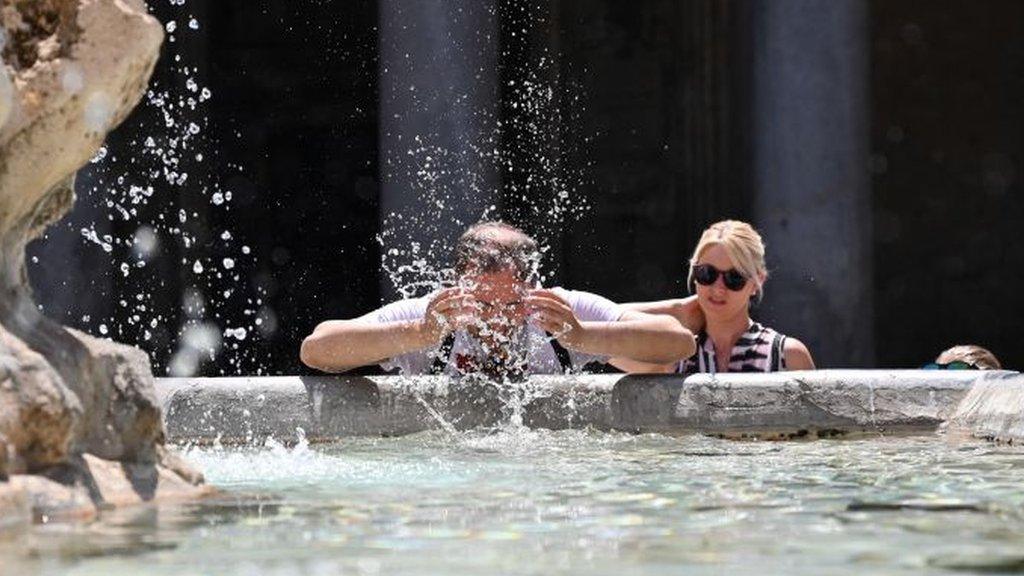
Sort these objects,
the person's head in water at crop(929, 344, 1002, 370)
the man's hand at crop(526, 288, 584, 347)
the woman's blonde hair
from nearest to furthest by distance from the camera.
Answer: the man's hand at crop(526, 288, 584, 347), the woman's blonde hair, the person's head in water at crop(929, 344, 1002, 370)

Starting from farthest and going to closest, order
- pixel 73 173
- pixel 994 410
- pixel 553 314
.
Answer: pixel 553 314 < pixel 994 410 < pixel 73 173

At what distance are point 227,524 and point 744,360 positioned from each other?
2.85 m

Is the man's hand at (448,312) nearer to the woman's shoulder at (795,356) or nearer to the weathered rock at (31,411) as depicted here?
the woman's shoulder at (795,356)

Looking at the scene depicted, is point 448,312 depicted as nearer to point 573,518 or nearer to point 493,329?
point 493,329

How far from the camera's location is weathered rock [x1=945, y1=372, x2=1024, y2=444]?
449cm

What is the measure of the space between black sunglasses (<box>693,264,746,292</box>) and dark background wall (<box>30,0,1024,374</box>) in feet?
15.9

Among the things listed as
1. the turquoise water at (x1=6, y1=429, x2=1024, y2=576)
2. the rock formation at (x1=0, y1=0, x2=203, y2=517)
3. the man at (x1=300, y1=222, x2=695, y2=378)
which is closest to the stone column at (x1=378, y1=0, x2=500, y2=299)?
the man at (x1=300, y1=222, x2=695, y2=378)

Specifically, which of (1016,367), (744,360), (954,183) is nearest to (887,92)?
(954,183)

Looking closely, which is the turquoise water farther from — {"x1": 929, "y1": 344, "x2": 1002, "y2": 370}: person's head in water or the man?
{"x1": 929, "y1": 344, "x2": 1002, "y2": 370}: person's head in water

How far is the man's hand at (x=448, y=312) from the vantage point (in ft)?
15.9

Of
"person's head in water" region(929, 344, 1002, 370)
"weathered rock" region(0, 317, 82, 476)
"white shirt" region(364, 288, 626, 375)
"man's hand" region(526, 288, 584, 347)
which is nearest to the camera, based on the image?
"weathered rock" region(0, 317, 82, 476)

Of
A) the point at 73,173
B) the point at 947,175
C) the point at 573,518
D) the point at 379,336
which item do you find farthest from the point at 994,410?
the point at 947,175

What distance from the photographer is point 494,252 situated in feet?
16.1

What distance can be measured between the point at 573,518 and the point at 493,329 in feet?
6.97
